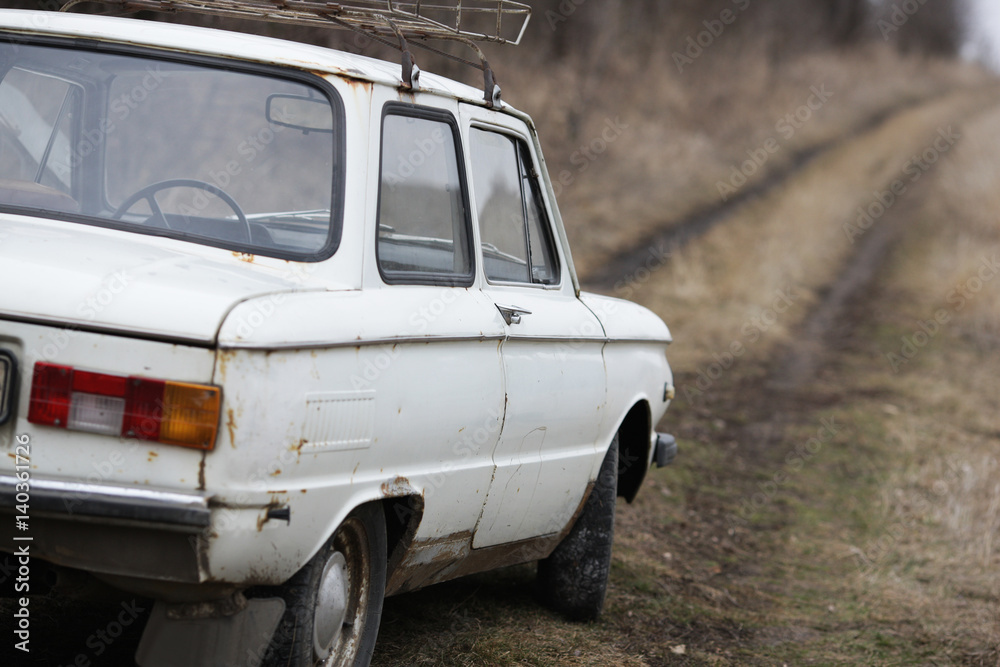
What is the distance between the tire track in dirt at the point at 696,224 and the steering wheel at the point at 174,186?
352 inches

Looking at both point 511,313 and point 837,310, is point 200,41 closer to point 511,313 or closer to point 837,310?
point 511,313

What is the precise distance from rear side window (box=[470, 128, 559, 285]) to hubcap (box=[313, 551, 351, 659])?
1132 mm

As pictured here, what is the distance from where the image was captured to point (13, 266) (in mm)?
2389

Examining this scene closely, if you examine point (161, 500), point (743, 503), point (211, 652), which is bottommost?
point (743, 503)

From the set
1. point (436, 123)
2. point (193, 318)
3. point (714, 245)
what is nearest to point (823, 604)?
point (436, 123)

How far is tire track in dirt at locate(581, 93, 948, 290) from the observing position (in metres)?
12.7

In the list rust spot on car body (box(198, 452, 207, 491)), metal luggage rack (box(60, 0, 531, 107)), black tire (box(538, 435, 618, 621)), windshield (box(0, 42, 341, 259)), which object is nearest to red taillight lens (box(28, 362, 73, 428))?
rust spot on car body (box(198, 452, 207, 491))

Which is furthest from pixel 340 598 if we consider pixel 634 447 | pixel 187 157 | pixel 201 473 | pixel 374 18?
pixel 634 447

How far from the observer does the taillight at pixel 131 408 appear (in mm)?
2295

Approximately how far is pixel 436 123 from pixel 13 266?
141 centimetres

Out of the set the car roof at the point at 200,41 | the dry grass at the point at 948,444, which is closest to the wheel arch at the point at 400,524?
the car roof at the point at 200,41

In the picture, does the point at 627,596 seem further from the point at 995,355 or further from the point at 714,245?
the point at 714,245

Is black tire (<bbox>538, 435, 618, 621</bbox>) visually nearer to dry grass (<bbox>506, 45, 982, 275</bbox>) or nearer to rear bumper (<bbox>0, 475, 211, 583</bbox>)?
rear bumper (<bbox>0, 475, 211, 583</bbox>)

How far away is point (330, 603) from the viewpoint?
281 cm
